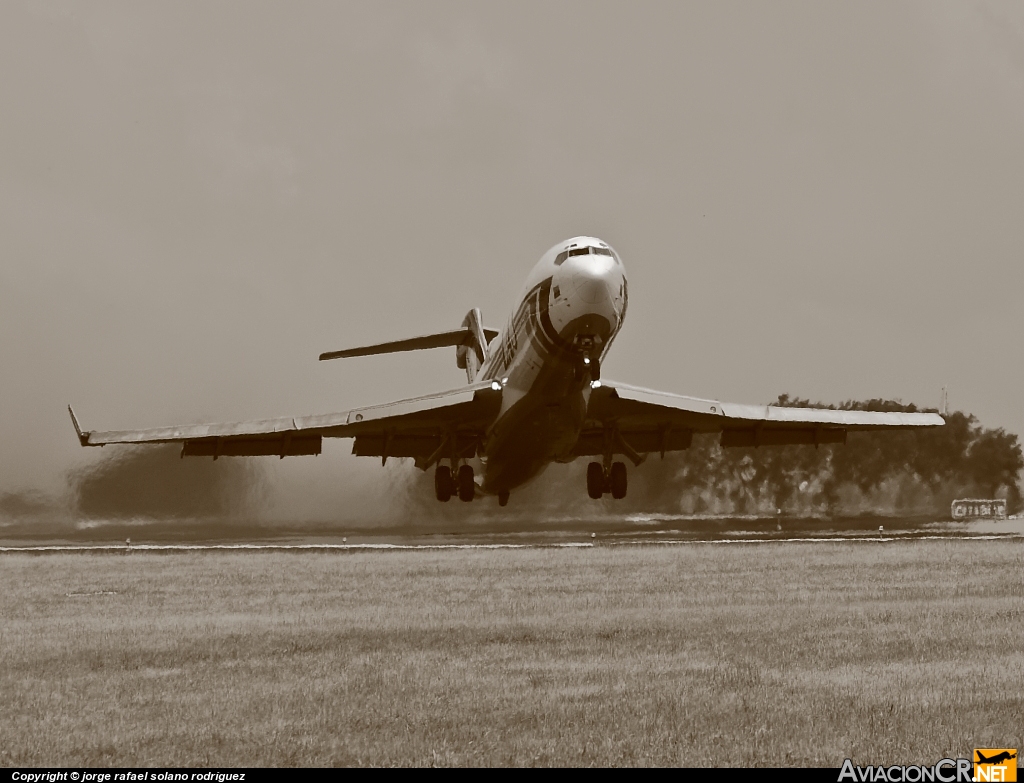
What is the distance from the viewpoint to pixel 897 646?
32.3 m

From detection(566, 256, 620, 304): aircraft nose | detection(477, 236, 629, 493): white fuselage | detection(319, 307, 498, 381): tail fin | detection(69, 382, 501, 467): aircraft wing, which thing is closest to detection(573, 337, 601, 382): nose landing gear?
detection(477, 236, 629, 493): white fuselage

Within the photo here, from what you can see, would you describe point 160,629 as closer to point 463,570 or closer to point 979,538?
point 463,570

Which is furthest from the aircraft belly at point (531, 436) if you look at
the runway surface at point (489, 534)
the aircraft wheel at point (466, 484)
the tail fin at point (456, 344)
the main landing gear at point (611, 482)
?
the runway surface at point (489, 534)

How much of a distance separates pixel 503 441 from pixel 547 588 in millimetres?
13017

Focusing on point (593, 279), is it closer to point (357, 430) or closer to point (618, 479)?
point (618, 479)

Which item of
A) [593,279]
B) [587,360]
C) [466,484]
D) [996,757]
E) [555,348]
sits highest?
[593,279]

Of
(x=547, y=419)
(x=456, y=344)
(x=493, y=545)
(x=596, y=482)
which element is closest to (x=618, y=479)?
(x=596, y=482)

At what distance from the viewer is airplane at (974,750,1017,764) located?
18.3m

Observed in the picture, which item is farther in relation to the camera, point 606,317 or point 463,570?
point 463,570

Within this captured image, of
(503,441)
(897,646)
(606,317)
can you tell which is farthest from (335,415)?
(897,646)

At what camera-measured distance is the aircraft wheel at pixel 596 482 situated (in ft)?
130

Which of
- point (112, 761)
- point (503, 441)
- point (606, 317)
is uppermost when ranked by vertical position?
point (606, 317)

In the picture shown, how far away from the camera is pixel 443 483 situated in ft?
133

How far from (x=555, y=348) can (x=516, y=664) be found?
8.30m
